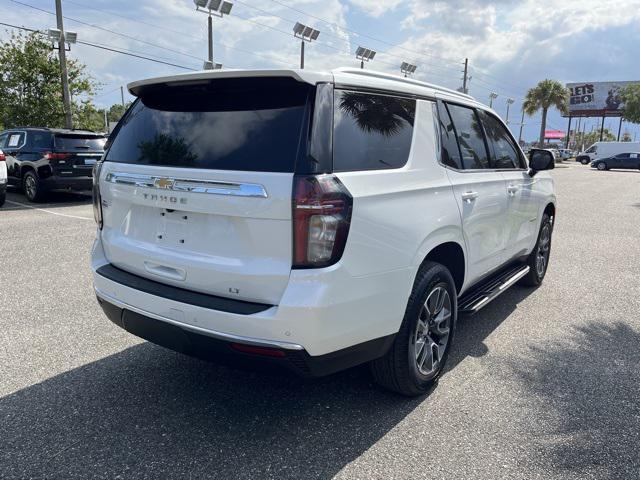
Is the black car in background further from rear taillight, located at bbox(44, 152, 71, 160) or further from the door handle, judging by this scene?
the door handle

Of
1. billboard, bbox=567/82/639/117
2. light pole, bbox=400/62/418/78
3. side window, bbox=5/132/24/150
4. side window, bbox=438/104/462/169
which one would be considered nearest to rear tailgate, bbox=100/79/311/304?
side window, bbox=438/104/462/169

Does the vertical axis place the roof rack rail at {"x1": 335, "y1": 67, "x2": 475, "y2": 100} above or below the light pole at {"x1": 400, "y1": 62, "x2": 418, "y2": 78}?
below

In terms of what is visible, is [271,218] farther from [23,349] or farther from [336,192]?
[23,349]

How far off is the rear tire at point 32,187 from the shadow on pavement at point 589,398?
11516 millimetres

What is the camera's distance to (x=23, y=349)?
3859mm

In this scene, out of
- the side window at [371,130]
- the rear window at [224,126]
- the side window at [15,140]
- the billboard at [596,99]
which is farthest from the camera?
the billboard at [596,99]

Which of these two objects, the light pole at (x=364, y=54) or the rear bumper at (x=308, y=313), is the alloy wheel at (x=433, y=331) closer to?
the rear bumper at (x=308, y=313)

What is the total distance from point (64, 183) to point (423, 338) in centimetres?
1088

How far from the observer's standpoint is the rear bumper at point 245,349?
2.47 metres

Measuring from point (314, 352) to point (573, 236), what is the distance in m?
8.04

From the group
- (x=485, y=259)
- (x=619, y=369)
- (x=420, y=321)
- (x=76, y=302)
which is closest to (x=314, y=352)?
(x=420, y=321)

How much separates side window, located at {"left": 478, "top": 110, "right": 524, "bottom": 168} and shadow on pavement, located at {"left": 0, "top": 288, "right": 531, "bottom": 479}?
6.33 ft

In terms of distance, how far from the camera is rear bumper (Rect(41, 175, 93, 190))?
1173 cm

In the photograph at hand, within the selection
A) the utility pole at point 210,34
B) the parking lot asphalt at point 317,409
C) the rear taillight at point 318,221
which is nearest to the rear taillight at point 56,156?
the parking lot asphalt at point 317,409
